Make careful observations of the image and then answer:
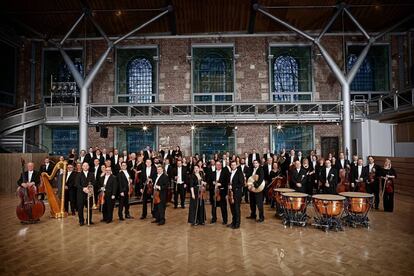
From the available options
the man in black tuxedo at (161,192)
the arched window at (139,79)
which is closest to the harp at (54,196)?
the man in black tuxedo at (161,192)

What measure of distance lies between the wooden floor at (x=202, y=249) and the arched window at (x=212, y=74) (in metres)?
10.2

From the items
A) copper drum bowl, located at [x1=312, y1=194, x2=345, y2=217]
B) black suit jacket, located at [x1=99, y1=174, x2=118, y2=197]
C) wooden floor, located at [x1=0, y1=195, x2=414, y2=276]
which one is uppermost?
black suit jacket, located at [x1=99, y1=174, x2=118, y2=197]

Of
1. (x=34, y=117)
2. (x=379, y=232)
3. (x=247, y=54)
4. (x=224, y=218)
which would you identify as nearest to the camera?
(x=379, y=232)

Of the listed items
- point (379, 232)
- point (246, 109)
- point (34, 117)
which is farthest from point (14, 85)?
point (379, 232)

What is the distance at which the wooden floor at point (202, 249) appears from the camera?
4.48 m

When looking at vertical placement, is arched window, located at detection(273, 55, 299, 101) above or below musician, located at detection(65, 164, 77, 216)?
above

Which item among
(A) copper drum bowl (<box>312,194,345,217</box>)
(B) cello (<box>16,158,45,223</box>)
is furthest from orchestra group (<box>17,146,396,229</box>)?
(A) copper drum bowl (<box>312,194,345,217</box>)

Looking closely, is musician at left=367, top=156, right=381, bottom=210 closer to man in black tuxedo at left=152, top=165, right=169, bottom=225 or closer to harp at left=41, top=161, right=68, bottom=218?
man in black tuxedo at left=152, top=165, right=169, bottom=225

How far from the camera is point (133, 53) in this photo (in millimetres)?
16672

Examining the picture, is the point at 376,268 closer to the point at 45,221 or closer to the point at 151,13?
the point at 45,221

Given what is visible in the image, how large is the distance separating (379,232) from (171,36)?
13.9 metres

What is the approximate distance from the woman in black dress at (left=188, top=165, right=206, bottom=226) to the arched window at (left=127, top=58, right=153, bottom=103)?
10053 mm

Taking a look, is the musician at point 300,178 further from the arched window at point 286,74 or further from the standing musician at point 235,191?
the arched window at point 286,74

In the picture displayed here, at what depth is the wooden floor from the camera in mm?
4480
